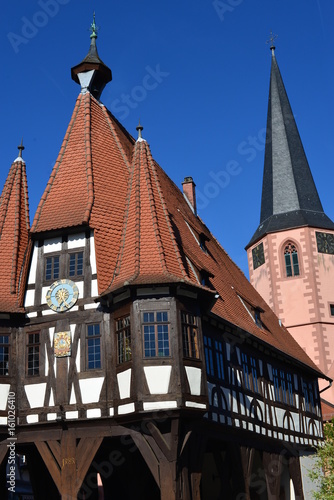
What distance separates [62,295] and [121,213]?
3.06 meters

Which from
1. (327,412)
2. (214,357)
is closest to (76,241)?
(214,357)

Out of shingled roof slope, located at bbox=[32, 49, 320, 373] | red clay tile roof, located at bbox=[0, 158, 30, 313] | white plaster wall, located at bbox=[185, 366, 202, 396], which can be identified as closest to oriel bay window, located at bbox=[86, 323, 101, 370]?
shingled roof slope, located at bbox=[32, 49, 320, 373]

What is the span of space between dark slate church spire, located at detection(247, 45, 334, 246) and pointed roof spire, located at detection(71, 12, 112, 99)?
22.5 meters

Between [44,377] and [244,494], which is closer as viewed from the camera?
[44,377]

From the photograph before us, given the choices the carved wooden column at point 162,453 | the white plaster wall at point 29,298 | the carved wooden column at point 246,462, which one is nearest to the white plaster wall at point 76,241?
the white plaster wall at point 29,298

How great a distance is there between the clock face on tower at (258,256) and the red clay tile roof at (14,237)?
25.7 metres

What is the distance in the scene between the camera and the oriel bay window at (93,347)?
721 inches

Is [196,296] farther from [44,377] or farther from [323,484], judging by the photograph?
[323,484]

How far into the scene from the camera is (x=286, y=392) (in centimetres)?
2634

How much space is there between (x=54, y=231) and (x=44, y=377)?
388cm

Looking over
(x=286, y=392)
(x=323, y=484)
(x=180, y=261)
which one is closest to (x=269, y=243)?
(x=286, y=392)

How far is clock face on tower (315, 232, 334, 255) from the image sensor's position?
44344 mm

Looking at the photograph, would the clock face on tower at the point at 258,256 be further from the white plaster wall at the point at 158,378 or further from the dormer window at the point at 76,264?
the white plaster wall at the point at 158,378

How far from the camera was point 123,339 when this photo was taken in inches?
714
